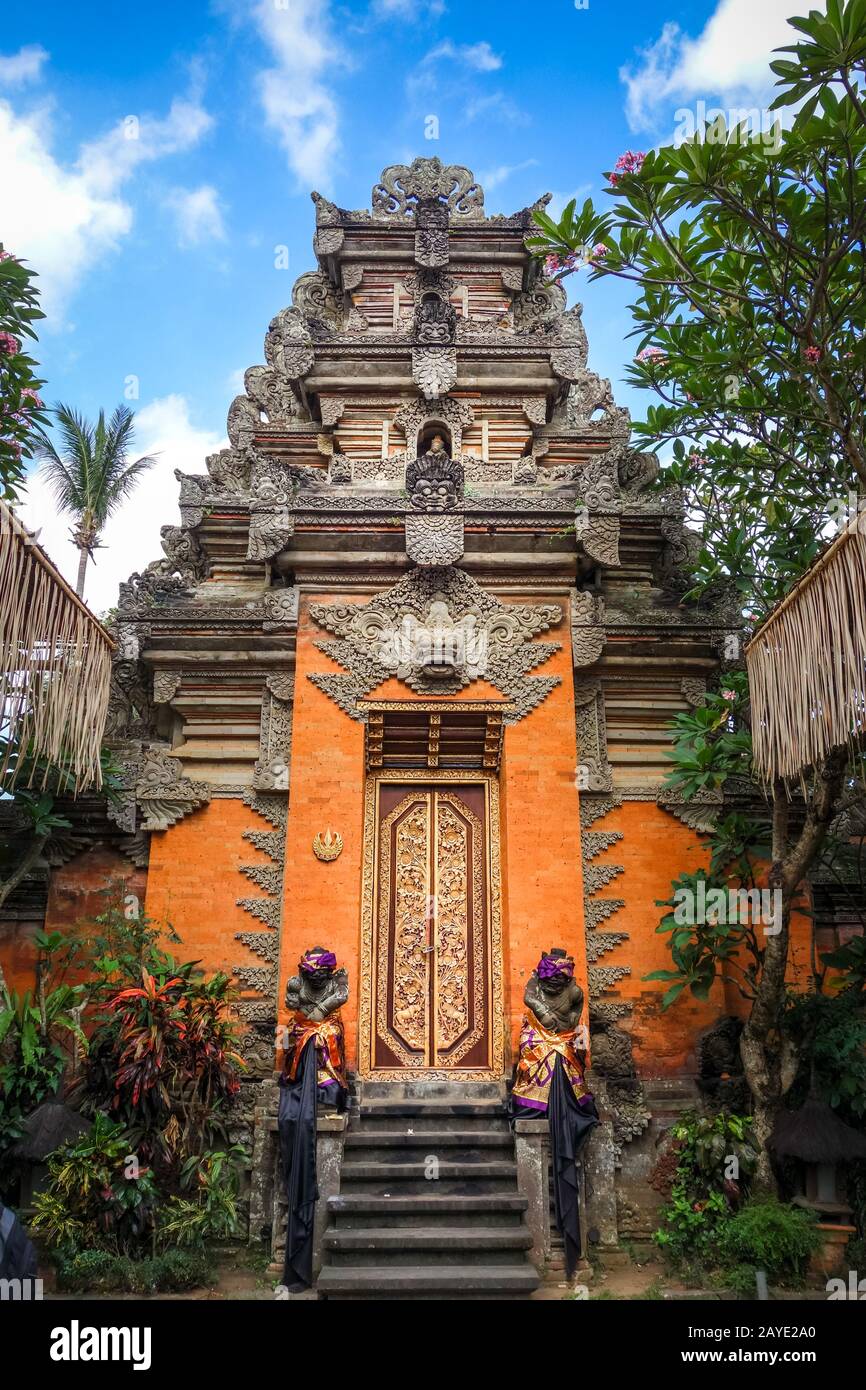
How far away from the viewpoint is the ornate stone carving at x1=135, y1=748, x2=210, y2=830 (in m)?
9.66

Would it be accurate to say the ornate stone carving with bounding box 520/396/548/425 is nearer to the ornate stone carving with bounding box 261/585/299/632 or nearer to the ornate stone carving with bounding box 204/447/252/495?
the ornate stone carving with bounding box 204/447/252/495

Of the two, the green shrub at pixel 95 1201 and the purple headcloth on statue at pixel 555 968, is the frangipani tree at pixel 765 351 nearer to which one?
the purple headcloth on statue at pixel 555 968

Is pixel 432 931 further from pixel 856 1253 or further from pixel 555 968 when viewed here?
pixel 856 1253

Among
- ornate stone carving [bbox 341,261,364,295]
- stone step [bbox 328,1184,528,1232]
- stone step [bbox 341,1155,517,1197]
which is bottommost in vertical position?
stone step [bbox 328,1184,528,1232]

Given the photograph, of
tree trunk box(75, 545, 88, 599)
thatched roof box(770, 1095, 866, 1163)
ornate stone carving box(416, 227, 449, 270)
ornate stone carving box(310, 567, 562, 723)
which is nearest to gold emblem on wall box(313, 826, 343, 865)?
ornate stone carving box(310, 567, 562, 723)

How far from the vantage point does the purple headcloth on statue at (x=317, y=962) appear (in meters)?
8.17

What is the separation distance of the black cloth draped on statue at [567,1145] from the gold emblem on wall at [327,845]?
8.56 ft

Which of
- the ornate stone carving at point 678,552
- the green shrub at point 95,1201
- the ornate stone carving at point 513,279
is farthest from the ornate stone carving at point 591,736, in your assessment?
the ornate stone carving at point 513,279

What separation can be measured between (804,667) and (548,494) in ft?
13.3

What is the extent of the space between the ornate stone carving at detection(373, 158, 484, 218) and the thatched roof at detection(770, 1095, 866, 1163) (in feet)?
37.1

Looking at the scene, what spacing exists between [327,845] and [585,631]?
11.0 feet

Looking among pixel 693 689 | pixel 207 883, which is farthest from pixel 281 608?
pixel 693 689


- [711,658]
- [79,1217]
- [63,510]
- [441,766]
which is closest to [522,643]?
[441,766]

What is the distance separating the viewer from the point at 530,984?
27.1ft
